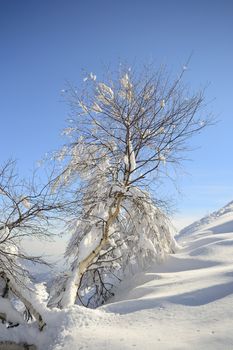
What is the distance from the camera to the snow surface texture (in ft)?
18.9

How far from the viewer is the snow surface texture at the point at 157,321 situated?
577 centimetres

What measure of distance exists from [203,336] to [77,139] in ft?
23.1

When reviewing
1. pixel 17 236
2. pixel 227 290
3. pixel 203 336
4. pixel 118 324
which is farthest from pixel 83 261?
pixel 203 336

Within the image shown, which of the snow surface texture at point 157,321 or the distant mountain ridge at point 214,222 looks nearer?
the snow surface texture at point 157,321

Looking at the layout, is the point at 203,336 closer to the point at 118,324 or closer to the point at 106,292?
the point at 118,324

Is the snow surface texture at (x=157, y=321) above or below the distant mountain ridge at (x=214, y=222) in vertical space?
below

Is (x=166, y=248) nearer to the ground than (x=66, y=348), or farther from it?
farther from it

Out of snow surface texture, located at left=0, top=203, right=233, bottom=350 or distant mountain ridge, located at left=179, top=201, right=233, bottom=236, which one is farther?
distant mountain ridge, located at left=179, top=201, right=233, bottom=236

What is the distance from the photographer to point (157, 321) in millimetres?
6723

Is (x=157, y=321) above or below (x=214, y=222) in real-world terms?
below

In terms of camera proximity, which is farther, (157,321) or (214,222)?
(214,222)

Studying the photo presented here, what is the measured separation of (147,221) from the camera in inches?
480

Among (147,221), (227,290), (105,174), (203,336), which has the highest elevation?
(105,174)

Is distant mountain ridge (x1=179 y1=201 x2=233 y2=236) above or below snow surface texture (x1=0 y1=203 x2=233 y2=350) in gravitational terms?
above
